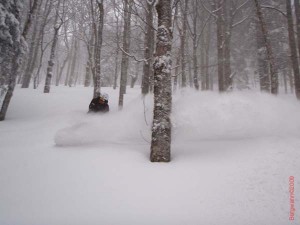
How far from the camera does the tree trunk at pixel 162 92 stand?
4648 millimetres

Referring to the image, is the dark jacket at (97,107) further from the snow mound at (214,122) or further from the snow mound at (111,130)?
the snow mound at (214,122)

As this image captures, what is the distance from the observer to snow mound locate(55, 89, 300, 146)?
542 cm

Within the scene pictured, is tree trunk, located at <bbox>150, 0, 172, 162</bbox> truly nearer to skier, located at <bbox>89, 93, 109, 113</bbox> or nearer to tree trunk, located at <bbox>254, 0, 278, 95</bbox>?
skier, located at <bbox>89, 93, 109, 113</bbox>

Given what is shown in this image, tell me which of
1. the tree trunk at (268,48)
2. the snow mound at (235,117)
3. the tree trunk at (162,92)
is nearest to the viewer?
the tree trunk at (162,92)

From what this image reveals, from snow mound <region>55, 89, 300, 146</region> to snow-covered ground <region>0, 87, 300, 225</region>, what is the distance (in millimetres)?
24

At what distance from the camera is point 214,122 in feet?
18.6

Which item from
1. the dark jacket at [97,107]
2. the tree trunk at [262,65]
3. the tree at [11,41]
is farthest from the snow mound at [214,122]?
the tree trunk at [262,65]

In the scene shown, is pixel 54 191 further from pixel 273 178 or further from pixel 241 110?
pixel 241 110

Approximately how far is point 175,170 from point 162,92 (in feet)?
5.26

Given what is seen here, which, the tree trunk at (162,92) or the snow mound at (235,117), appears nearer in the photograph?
the tree trunk at (162,92)

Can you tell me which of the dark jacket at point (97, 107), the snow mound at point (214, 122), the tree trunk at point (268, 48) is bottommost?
the snow mound at point (214, 122)

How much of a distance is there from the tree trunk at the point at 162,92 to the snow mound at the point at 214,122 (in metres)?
1.19

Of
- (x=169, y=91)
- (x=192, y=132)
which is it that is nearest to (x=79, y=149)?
(x=169, y=91)

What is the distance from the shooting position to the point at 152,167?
425cm
